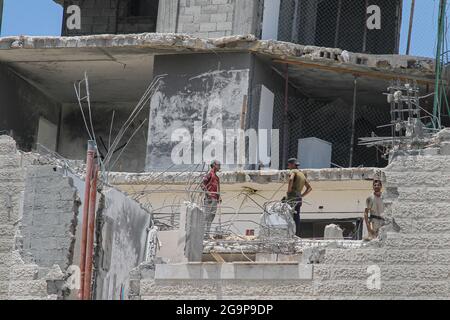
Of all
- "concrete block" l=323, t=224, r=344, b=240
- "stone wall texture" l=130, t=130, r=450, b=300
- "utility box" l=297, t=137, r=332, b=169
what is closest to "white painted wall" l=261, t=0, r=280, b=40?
"utility box" l=297, t=137, r=332, b=169

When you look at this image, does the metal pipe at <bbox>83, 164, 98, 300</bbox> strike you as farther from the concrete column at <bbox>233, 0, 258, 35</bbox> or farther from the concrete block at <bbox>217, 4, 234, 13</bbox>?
the concrete block at <bbox>217, 4, 234, 13</bbox>

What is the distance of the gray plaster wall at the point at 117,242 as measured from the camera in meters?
29.9

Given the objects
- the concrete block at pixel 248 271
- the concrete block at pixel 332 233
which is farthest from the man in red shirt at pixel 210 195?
the concrete block at pixel 248 271

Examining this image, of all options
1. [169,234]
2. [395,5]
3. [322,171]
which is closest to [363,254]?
[169,234]

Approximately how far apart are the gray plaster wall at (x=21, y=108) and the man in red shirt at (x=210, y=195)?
8.34 meters

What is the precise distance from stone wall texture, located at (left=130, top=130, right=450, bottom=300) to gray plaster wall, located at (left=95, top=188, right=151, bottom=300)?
39.2 inches

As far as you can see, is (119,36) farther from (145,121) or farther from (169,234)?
(169,234)

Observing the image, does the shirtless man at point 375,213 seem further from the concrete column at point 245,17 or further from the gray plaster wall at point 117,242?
the concrete column at point 245,17

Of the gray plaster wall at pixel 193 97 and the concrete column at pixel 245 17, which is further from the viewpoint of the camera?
the concrete column at pixel 245 17

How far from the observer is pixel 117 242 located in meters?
30.7

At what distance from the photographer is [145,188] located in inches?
1495

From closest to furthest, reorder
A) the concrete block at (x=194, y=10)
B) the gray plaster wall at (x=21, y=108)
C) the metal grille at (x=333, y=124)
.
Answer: the metal grille at (x=333, y=124) < the concrete block at (x=194, y=10) < the gray plaster wall at (x=21, y=108)

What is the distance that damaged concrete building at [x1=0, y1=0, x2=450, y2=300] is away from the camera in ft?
94.0

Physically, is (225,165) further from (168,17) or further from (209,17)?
(168,17)
